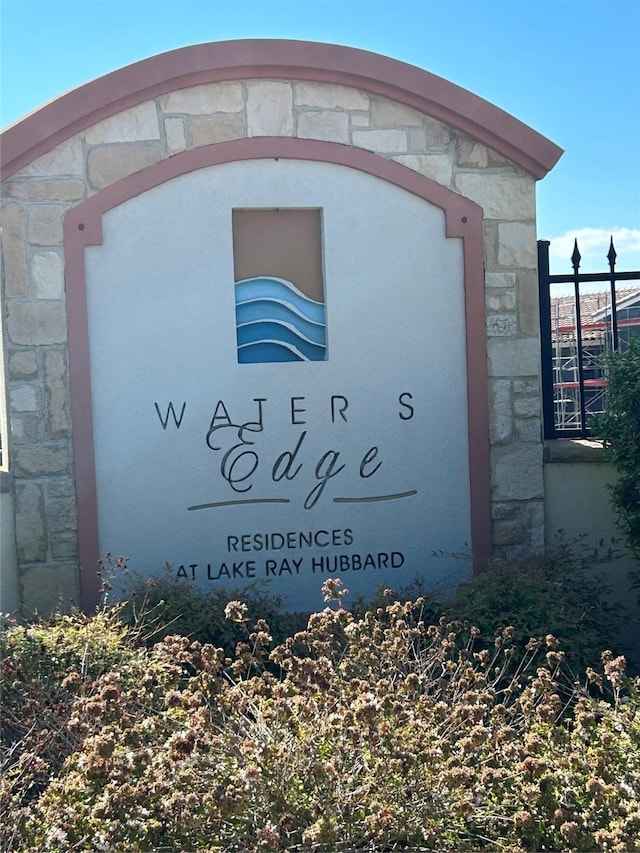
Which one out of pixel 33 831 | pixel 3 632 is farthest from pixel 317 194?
pixel 33 831

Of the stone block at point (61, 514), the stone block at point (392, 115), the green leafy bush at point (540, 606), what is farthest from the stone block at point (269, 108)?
the green leafy bush at point (540, 606)

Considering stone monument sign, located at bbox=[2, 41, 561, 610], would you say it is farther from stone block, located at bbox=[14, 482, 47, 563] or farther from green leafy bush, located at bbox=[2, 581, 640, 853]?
green leafy bush, located at bbox=[2, 581, 640, 853]

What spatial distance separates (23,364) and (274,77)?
7.72ft

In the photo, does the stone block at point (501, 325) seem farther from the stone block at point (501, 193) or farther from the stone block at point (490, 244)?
the stone block at point (501, 193)

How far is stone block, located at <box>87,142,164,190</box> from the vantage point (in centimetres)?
588

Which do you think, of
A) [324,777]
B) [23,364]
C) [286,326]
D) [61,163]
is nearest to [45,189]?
[61,163]

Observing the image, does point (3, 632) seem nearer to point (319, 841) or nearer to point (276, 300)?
point (319, 841)

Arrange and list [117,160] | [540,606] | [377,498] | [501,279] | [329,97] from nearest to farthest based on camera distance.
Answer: [540,606] → [117,160] → [329,97] → [377,498] → [501,279]

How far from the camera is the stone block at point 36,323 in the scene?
19.0 feet

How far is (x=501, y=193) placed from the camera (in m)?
6.36

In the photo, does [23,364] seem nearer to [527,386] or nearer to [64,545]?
[64,545]

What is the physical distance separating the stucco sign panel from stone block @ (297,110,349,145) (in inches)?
7.2

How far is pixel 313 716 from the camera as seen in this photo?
10.8ft

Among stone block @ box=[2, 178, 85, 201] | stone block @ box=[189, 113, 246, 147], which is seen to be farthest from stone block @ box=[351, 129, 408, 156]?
stone block @ box=[2, 178, 85, 201]
